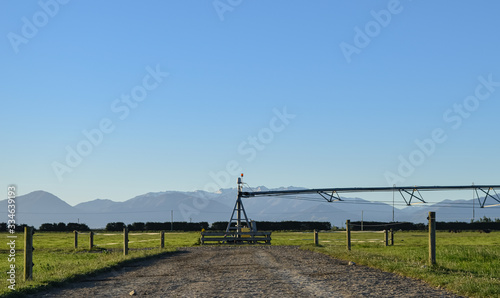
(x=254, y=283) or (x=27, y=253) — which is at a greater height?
(x=27, y=253)

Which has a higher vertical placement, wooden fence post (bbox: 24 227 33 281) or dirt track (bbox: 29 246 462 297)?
wooden fence post (bbox: 24 227 33 281)

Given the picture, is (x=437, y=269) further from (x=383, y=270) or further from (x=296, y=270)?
(x=296, y=270)

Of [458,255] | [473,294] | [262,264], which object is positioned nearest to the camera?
[473,294]

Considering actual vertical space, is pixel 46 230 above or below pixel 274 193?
below

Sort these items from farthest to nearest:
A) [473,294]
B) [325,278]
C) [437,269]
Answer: [437,269] < [325,278] < [473,294]

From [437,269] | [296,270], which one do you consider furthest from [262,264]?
[437,269]

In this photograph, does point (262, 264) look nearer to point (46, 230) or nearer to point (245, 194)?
point (245, 194)

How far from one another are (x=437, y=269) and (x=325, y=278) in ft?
11.7

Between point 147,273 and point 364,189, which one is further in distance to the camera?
point 364,189

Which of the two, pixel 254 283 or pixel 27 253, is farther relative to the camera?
pixel 27 253

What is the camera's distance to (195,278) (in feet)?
50.4

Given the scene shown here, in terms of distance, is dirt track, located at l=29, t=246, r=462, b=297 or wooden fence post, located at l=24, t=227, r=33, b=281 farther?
wooden fence post, located at l=24, t=227, r=33, b=281

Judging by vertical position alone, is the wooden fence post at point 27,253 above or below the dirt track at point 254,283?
above

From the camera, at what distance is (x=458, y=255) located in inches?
859
